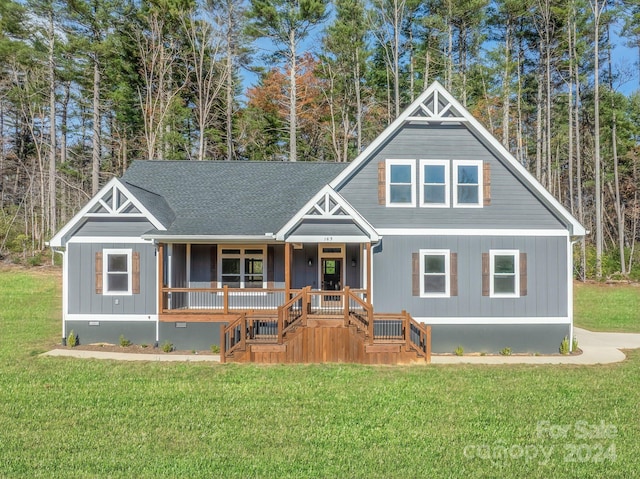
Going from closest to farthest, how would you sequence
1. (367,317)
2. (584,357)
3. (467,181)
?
(367,317), (584,357), (467,181)

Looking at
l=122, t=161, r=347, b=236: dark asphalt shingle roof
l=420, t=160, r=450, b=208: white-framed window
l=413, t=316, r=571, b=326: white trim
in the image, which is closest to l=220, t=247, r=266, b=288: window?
l=122, t=161, r=347, b=236: dark asphalt shingle roof

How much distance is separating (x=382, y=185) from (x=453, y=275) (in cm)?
334

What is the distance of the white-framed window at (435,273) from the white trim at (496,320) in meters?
0.68

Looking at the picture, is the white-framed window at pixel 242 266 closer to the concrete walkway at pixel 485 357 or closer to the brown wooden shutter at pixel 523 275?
the concrete walkway at pixel 485 357

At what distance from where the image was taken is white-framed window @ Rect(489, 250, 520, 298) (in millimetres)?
12930

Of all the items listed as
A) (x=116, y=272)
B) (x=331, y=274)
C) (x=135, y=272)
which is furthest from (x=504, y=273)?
(x=116, y=272)

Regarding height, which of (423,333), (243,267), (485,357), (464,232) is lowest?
(485,357)

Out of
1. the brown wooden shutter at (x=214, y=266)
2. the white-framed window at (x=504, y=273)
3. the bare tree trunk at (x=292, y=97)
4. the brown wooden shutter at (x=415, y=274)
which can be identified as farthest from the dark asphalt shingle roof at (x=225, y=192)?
the bare tree trunk at (x=292, y=97)

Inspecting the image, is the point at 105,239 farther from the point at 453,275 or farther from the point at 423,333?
the point at 453,275

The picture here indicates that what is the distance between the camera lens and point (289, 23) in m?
29.3

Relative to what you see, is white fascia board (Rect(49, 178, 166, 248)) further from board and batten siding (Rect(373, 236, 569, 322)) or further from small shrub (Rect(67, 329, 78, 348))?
board and batten siding (Rect(373, 236, 569, 322))

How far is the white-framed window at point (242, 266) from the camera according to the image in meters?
14.3

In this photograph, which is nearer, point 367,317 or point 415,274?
point 367,317

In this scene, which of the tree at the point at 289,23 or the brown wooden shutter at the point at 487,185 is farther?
the tree at the point at 289,23
